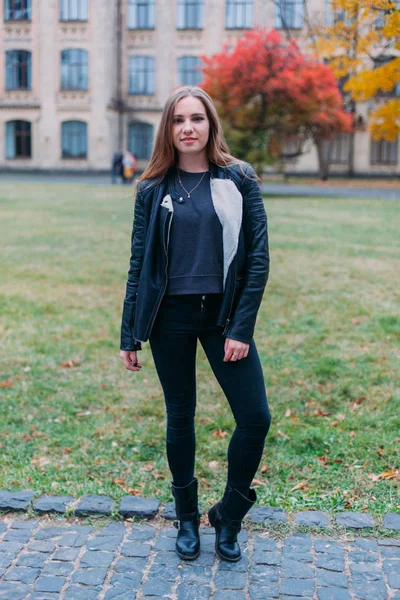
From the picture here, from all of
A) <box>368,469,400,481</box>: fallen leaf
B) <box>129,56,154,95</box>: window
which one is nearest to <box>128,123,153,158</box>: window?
<box>129,56,154,95</box>: window

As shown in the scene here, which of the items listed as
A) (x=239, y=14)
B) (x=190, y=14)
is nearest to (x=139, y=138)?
(x=190, y=14)

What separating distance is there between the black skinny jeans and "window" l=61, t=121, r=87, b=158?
43077mm

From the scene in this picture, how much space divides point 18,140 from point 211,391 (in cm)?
4240

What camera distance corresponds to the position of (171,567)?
3557 millimetres

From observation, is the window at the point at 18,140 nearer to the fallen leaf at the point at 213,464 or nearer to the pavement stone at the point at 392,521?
the fallen leaf at the point at 213,464

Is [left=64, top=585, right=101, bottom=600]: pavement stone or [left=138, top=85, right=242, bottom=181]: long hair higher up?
[left=138, top=85, right=242, bottom=181]: long hair

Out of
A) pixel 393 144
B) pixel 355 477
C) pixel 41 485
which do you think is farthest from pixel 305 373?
pixel 393 144

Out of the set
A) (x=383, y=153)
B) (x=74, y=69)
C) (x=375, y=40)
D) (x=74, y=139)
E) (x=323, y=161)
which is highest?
(x=74, y=69)

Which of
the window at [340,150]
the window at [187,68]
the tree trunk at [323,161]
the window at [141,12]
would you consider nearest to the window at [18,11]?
the window at [141,12]

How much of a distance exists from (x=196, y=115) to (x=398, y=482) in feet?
8.03

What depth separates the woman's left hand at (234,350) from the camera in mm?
3342

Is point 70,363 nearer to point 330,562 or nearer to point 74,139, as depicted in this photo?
point 330,562

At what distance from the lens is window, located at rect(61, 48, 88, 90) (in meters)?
44.8

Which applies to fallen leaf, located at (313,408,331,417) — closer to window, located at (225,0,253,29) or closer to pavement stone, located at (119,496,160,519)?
pavement stone, located at (119,496,160,519)
